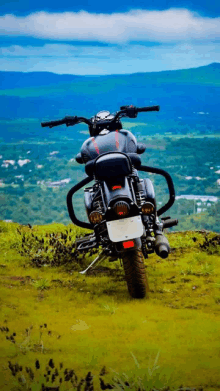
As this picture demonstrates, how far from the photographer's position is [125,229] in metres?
6.24

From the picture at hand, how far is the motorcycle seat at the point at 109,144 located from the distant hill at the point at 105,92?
12011 centimetres

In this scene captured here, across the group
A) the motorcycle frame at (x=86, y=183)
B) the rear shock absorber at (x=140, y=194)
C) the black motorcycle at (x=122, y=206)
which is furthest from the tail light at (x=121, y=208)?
the motorcycle frame at (x=86, y=183)

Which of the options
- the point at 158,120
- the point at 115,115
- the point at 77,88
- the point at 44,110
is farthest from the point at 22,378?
the point at 77,88

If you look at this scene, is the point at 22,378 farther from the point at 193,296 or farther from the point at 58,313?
the point at 193,296

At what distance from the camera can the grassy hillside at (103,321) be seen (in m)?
4.12

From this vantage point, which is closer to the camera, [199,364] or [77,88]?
[199,364]

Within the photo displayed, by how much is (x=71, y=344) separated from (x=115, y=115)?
12.7 feet

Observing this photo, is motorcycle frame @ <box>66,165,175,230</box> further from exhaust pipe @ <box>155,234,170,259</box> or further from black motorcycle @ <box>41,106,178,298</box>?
exhaust pipe @ <box>155,234,170,259</box>

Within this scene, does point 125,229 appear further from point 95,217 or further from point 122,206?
point 95,217

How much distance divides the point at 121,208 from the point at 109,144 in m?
1.32

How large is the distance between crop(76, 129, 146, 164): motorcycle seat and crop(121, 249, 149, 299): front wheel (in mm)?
1493

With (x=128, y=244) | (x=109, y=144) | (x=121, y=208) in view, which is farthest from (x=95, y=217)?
(x=109, y=144)

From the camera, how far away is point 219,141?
106m

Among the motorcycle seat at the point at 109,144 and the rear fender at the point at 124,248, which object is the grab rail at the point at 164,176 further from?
the rear fender at the point at 124,248
